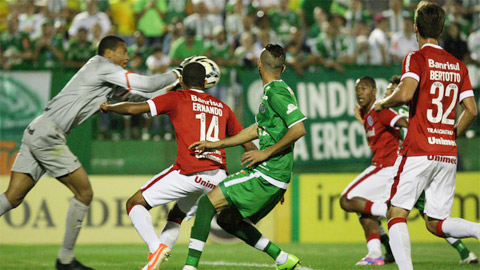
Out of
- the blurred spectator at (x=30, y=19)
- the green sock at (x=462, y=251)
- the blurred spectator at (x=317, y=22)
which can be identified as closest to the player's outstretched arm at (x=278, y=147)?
the green sock at (x=462, y=251)

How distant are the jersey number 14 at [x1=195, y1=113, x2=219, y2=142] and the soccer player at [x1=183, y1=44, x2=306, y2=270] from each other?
37 centimetres

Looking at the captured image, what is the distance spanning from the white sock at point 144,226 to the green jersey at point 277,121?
123 cm

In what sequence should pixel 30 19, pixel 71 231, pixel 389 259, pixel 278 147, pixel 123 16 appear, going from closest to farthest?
pixel 278 147
pixel 71 231
pixel 389 259
pixel 30 19
pixel 123 16

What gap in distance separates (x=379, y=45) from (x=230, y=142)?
349 inches

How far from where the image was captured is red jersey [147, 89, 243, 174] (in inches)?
281

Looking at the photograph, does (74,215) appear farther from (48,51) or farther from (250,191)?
(48,51)

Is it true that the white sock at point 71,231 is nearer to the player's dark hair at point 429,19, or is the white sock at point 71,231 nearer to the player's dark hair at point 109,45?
the player's dark hair at point 109,45

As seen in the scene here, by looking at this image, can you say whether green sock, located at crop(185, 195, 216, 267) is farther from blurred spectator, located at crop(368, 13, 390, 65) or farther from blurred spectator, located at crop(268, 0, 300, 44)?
blurred spectator, located at crop(268, 0, 300, 44)

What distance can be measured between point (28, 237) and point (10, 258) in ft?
8.58

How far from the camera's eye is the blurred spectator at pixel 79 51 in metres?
13.5

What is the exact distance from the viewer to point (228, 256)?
33.0 ft

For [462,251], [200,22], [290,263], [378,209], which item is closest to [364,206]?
[378,209]

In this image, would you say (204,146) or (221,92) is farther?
(221,92)

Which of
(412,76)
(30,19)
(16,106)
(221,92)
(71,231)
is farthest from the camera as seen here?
(30,19)
